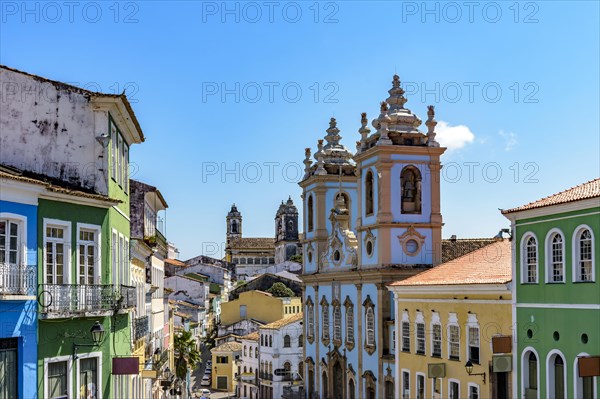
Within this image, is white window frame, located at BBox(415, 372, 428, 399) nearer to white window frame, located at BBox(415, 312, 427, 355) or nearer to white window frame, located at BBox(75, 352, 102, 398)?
white window frame, located at BBox(415, 312, 427, 355)

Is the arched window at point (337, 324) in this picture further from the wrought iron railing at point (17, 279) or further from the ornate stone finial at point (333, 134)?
the wrought iron railing at point (17, 279)

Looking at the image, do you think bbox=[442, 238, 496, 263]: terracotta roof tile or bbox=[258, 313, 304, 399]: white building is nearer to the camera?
bbox=[442, 238, 496, 263]: terracotta roof tile

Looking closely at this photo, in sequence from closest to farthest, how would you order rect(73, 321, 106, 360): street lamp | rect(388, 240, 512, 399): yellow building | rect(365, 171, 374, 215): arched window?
rect(73, 321, 106, 360): street lamp
rect(388, 240, 512, 399): yellow building
rect(365, 171, 374, 215): arched window

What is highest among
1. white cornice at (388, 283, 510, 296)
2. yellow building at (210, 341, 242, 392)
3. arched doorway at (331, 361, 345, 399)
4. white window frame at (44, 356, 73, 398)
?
white cornice at (388, 283, 510, 296)

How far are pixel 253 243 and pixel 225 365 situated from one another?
89.2 m

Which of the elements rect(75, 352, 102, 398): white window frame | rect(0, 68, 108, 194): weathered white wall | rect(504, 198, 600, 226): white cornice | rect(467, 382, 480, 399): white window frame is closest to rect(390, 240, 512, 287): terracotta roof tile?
rect(504, 198, 600, 226): white cornice

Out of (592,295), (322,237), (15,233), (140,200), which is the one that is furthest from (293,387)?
(15,233)

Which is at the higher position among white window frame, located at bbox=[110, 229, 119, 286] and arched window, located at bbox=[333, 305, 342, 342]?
white window frame, located at bbox=[110, 229, 119, 286]

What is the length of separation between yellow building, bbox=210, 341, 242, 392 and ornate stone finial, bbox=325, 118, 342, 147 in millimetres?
32128

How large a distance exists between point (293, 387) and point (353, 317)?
23226mm

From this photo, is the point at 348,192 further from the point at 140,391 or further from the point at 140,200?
the point at 140,391

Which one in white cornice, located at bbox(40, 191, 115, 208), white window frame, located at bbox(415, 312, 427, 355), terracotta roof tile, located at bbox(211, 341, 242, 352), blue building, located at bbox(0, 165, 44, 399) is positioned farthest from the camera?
terracotta roof tile, located at bbox(211, 341, 242, 352)

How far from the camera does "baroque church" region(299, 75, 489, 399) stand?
39.8 meters

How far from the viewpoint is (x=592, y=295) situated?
71.1 feet
